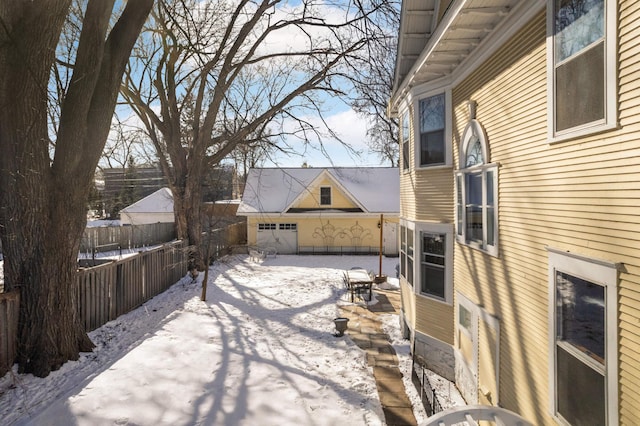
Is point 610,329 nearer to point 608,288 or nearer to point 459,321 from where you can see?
point 608,288

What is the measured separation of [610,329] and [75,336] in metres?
9.00

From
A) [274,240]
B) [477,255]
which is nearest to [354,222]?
[274,240]

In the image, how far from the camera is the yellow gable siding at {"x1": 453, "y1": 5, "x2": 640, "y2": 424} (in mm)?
2906

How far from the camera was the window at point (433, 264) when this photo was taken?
7816mm

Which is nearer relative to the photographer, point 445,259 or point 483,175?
point 483,175

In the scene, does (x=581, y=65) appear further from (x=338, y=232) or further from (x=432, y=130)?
(x=338, y=232)

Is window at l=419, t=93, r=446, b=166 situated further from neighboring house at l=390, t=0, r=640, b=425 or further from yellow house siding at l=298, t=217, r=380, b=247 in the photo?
yellow house siding at l=298, t=217, r=380, b=247

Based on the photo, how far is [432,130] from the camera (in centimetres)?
800

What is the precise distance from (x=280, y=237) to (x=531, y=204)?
20.4 metres

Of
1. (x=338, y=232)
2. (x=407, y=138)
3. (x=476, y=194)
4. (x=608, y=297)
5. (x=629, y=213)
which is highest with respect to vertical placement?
(x=407, y=138)

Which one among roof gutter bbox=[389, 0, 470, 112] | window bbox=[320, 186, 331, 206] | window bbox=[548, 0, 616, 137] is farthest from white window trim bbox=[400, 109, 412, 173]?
window bbox=[320, 186, 331, 206]

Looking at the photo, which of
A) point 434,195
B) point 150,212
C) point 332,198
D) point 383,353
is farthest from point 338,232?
point 150,212

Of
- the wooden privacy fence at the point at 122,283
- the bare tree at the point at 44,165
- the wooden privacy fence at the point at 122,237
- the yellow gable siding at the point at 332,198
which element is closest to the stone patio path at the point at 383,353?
the bare tree at the point at 44,165

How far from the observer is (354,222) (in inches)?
927
